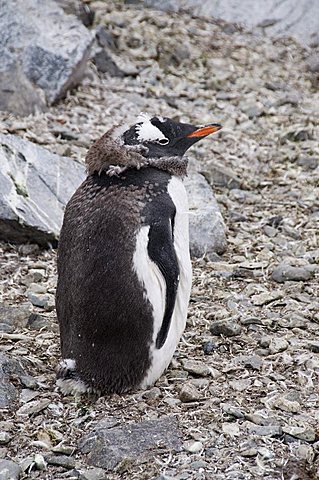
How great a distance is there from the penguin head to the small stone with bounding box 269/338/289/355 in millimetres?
939

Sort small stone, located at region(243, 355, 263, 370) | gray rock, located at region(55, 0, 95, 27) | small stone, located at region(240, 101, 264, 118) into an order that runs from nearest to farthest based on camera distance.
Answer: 1. small stone, located at region(243, 355, 263, 370)
2. small stone, located at region(240, 101, 264, 118)
3. gray rock, located at region(55, 0, 95, 27)

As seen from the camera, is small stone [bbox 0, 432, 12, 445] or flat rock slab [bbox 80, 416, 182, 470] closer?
flat rock slab [bbox 80, 416, 182, 470]

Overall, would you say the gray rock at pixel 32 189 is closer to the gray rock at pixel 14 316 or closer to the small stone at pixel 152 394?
the gray rock at pixel 14 316

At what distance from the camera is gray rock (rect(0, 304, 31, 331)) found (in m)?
4.21

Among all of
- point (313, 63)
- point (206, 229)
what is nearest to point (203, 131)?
point (206, 229)

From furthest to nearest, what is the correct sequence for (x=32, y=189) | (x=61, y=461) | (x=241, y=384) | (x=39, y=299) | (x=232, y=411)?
1. (x=32, y=189)
2. (x=39, y=299)
3. (x=241, y=384)
4. (x=232, y=411)
5. (x=61, y=461)

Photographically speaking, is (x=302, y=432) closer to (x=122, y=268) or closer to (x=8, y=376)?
(x=122, y=268)

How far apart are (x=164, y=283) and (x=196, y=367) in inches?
19.2

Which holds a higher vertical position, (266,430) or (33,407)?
(266,430)

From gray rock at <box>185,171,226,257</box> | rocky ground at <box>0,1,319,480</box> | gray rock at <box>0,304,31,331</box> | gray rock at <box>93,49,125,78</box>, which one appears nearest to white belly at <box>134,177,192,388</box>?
rocky ground at <box>0,1,319,480</box>

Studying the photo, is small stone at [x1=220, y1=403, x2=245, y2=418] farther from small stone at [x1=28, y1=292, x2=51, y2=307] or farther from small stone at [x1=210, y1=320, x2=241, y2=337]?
small stone at [x1=28, y1=292, x2=51, y2=307]

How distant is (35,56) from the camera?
7.16 m

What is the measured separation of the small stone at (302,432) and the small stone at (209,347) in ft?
2.52

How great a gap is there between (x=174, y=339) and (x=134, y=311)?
35 centimetres
